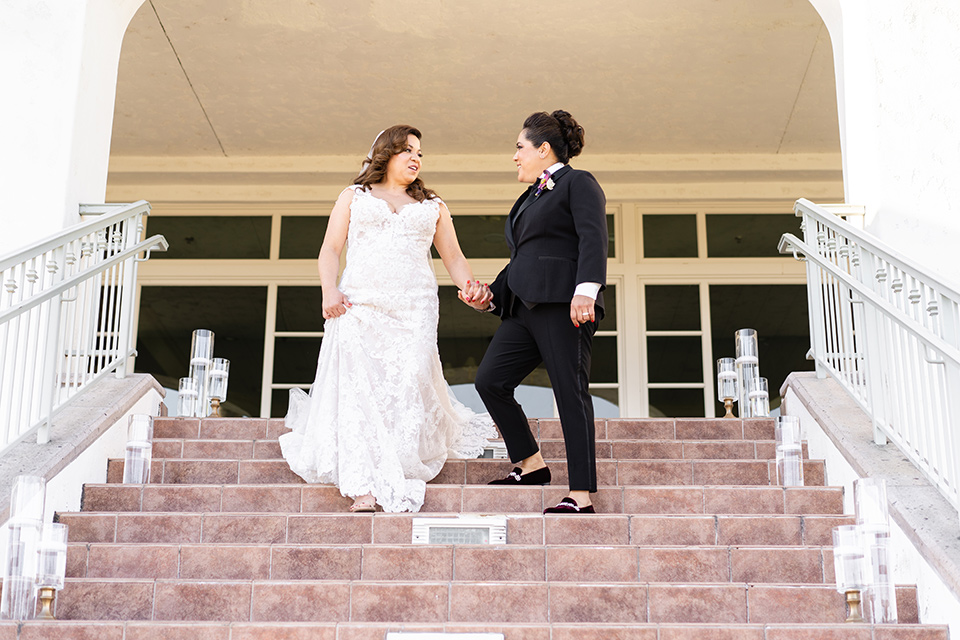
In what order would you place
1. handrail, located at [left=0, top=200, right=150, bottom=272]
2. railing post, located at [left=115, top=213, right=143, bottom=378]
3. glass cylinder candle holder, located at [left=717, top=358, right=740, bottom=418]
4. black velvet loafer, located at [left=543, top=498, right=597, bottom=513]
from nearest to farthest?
1. black velvet loafer, located at [left=543, top=498, right=597, bottom=513]
2. handrail, located at [left=0, top=200, right=150, bottom=272]
3. railing post, located at [left=115, top=213, right=143, bottom=378]
4. glass cylinder candle holder, located at [left=717, top=358, right=740, bottom=418]

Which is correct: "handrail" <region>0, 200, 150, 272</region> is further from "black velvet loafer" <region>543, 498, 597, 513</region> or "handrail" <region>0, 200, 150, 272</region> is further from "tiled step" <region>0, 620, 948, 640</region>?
"black velvet loafer" <region>543, 498, 597, 513</region>

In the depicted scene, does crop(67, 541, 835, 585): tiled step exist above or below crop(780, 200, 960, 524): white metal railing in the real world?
below

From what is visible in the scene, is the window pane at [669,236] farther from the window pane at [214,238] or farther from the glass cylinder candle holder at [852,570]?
the glass cylinder candle holder at [852,570]

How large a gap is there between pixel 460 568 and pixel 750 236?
613cm

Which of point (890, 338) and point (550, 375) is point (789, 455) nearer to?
point (890, 338)

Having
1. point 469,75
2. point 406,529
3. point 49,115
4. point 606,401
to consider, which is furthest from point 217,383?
point 606,401

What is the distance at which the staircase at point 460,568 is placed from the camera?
2898 mm

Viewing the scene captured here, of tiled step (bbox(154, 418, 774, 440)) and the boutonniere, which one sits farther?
tiled step (bbox(154, 418, 774, 440))

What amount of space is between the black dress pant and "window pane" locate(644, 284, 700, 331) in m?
4.70

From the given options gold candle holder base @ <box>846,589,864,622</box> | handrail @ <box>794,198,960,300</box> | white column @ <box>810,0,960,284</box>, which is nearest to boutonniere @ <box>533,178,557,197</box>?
handrail @ <box>794,198,960,300</box>

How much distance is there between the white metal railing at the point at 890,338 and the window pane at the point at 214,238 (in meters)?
5.28

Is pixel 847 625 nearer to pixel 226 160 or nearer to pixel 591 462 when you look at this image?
pixel 591 462

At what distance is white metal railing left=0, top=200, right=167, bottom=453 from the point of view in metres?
3.99

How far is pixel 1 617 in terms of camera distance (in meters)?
3.01
